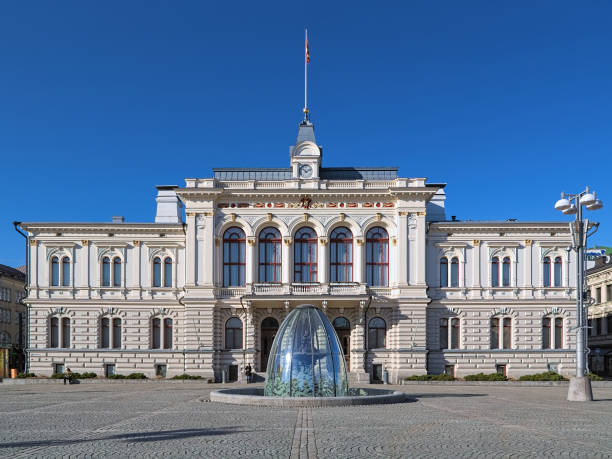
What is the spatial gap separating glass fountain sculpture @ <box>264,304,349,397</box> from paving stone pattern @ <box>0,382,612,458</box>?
3.38 m

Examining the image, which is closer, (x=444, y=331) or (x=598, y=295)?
(x=444, y=331)

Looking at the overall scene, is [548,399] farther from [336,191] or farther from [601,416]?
[336,191]

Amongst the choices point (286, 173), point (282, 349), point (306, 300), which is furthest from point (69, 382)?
point (282, 349)

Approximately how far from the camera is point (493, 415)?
26.2m

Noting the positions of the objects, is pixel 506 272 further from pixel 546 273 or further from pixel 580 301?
pixel 580 301

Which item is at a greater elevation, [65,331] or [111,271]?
[111,271]

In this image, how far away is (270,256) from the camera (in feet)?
197

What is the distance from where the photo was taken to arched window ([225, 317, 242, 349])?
2354 inches

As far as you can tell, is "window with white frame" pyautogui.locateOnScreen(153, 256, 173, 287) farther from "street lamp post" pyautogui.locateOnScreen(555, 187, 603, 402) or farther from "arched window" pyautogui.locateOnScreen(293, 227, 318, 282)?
"street lamp post" pyautogui.locateOnScreen(555, 187, 603, 402)

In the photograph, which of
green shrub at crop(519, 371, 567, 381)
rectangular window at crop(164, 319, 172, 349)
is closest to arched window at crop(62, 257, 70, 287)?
rectangular window at crop(164, 319, 172, 349)

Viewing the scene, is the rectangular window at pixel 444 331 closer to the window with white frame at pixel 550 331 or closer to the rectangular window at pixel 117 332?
the window with white frame at pixel 550 331

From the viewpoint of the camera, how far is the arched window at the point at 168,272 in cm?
6134

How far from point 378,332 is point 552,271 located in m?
14.9

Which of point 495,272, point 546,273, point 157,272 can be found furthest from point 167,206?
point 546,273
